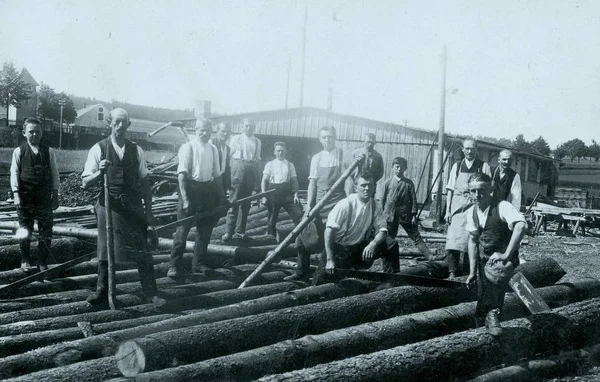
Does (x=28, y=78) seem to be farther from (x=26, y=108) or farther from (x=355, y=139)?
(x=355, y=139)

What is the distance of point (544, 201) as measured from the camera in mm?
23766

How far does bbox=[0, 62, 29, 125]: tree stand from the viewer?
39.9 m

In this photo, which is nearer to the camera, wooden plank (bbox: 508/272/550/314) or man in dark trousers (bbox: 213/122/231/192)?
wooden plank (bbox: 508/272/550/314)

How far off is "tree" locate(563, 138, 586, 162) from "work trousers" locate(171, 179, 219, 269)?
66094 millimetres

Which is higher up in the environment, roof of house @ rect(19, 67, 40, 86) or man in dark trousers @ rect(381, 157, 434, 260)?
roof of house @ rect(19, 67, 40, 86)

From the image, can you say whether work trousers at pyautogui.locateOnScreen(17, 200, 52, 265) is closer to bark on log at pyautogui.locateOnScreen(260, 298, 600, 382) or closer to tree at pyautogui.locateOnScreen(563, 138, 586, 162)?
bark on log at pyautogui.locateOnScreen(260, 298, 600, 382)

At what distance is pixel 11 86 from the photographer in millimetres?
40094

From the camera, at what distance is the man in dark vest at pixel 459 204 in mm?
7516

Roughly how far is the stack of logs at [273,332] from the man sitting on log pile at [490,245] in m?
0.27

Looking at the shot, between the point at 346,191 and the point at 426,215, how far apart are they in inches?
459

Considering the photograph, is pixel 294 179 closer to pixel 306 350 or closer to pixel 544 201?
pixel 306 350

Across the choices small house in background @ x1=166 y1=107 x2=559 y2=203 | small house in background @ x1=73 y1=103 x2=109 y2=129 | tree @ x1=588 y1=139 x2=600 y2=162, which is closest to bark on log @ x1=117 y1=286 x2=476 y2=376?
small house in background @ x1=166 y1=107 x2=559 y2=203

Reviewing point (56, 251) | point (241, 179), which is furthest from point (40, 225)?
point (241, 179)

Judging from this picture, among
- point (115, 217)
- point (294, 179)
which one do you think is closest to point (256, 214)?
point (294, 179)
